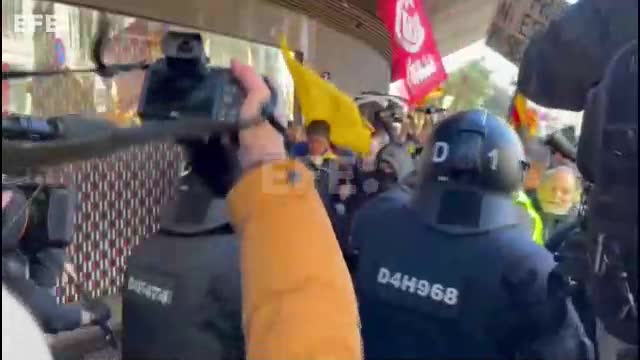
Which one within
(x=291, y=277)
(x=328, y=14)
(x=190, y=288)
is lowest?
(x=190, y=288)

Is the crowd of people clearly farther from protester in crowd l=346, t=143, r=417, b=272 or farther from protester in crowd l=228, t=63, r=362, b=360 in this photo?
protester in crowd l=346, t=143, r=417, b=272

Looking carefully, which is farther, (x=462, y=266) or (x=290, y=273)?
(x=462, y=266)

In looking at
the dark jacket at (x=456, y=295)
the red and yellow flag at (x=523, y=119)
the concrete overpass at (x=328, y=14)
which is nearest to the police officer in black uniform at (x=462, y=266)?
the dark jacket at (x=456, y=295)

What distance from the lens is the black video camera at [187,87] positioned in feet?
4.91

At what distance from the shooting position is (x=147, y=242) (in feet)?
8.32

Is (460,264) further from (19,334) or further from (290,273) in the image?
(19,334)

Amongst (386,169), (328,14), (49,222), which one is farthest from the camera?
(328,14)

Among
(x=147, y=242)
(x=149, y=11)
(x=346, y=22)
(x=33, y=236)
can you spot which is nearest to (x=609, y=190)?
(x=147, y=242)

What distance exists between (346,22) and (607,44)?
17909 millimetres

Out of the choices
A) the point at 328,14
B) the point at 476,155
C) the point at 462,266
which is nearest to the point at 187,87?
the point at 462,266

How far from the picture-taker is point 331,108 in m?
2.43

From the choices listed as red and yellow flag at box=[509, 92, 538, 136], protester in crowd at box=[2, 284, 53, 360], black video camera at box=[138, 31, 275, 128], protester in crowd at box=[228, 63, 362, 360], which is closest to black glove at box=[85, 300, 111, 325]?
black video camera at box=[138, 31, 275, 128]

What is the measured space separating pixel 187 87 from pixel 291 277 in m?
0.58

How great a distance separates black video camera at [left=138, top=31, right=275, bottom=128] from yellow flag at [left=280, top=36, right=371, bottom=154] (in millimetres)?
435
